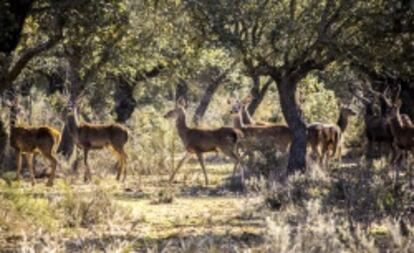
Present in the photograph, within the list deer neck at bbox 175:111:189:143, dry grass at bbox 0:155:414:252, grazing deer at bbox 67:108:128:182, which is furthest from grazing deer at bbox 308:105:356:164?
dry grass at bbox 0:155:414:252

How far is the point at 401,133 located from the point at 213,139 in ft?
15.4

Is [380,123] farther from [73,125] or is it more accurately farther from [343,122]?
[73,125]

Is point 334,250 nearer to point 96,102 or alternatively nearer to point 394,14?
point 394,14

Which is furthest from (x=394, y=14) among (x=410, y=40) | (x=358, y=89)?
(x=358, y=89)

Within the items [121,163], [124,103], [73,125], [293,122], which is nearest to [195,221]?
[293,122]

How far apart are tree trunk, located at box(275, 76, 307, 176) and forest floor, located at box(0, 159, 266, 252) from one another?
1.78m

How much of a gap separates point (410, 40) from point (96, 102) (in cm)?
1815

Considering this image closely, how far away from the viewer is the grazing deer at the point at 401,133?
65.6 ft

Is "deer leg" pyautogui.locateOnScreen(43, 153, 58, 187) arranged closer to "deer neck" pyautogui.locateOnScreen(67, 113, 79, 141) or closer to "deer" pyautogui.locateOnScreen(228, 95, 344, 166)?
"deer neck" pyautogui.locateOnScreen(67, 113, 79, 141)

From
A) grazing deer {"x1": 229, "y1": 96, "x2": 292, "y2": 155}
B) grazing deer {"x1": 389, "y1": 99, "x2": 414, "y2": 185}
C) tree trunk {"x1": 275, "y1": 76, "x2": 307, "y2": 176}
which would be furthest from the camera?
grazing deer {"x1": 229, "y1": 96, "x2": 292, "y2": 155}

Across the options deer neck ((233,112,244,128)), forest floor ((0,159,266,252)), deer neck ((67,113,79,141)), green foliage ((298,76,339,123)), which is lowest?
forest floor ((0,159,266,252))

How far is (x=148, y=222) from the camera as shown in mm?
12609

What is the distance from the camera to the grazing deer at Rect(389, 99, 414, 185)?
20.0 m

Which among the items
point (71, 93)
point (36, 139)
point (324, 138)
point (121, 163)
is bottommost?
point (121, 163)
